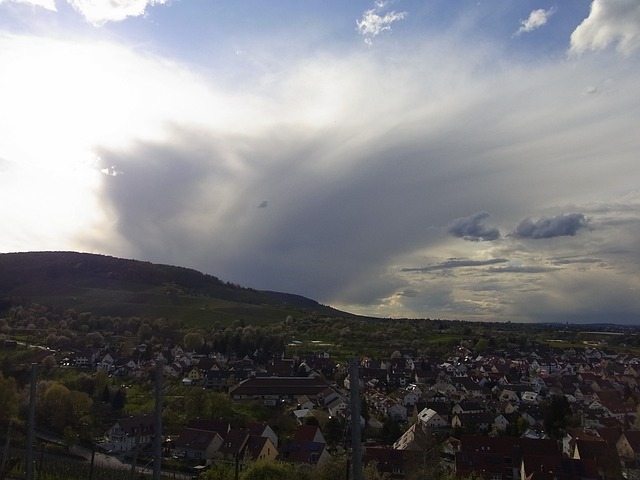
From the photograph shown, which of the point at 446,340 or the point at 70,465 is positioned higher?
the point at 446,340

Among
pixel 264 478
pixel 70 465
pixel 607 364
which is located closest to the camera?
pixel 264 478

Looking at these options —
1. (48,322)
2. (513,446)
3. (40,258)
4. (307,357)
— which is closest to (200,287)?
(40,258)

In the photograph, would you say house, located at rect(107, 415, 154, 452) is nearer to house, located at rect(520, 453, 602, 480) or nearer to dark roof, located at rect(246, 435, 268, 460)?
dark roof, located at rect(246, 435, 268, 460)

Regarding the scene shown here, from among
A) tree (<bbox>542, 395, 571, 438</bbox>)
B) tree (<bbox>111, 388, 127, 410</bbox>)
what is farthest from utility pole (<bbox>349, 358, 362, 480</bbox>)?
tree (<bbox>111, 388, 127, 410</bbox>)

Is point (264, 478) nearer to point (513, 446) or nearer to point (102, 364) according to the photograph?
point (513, 446)

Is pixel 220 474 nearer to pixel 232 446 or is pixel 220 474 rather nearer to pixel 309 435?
pixel 232 446

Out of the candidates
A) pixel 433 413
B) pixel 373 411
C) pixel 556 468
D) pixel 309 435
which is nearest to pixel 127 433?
pixel 309 435

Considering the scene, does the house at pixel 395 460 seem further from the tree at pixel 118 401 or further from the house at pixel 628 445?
the tree at pixel 118 401
